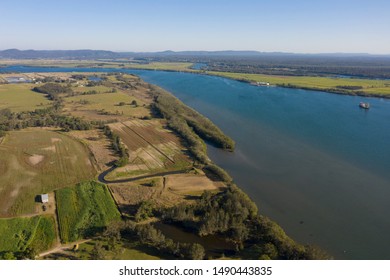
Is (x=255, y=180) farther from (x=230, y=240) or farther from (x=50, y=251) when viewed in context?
(x=50, y=251)

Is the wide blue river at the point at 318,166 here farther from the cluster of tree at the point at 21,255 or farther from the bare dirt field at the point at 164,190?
the cluster of tree at the point at 21,255

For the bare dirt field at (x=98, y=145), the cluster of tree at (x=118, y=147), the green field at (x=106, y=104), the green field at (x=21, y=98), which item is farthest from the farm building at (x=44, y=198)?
the green field at (x=21, y=98)

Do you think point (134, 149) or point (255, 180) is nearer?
point (255, 180)

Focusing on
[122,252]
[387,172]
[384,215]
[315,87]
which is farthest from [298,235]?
[315,87]

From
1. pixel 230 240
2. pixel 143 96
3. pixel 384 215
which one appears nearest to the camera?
pixel 230 240

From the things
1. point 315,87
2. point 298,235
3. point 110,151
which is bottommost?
point 298,235

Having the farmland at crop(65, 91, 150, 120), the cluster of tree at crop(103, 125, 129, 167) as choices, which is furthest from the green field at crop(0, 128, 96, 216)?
the farmland at crop(65, 91, 150, 120)

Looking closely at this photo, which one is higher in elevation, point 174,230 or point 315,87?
point 315,87

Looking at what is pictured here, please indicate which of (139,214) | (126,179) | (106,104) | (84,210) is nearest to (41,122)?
(106,104)

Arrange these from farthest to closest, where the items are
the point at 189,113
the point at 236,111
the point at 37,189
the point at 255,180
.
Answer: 1. the point at 236,111
2. the point at 189,113
3. the point at 255,180
4. the point at 37,189
